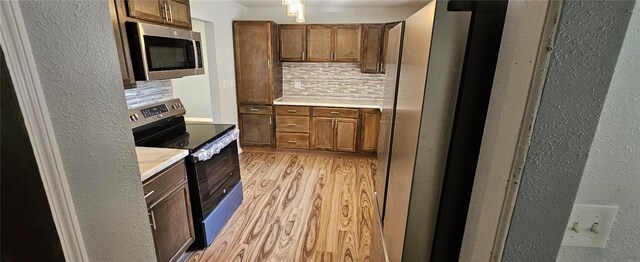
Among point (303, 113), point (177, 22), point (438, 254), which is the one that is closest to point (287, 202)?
point (303, 113)

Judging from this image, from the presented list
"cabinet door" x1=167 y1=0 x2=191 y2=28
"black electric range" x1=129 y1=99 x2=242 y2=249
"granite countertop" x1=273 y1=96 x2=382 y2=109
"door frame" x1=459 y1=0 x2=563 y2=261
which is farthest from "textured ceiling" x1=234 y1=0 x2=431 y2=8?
"door frame" x1=459 y1=0 x2=563 y2=261

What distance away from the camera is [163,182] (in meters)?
1.65

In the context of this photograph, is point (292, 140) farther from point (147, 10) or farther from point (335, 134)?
point (147, 10)

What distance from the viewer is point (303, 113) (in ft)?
13.2

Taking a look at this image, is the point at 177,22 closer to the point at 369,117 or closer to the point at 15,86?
the point at 15,86

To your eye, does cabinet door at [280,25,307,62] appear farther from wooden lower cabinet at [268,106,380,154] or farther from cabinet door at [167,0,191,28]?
cabinet door at [167,0,191,28]

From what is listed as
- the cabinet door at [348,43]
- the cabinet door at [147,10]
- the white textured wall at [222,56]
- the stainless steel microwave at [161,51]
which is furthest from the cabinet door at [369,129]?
the cabinet door at [147,10]

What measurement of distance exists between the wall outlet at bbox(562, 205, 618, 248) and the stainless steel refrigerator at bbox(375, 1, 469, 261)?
1.01 feet

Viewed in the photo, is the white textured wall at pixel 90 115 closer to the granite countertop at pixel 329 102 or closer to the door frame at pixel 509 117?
the door frame at pixel 509 117

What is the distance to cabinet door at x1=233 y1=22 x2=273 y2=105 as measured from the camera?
3795 mm

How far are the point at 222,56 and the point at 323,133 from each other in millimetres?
1699

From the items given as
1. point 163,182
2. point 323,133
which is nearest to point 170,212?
point 163,182

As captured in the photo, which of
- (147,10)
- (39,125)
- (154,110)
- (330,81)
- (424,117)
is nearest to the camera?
(39,125)

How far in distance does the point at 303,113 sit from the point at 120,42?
2.61 metres
